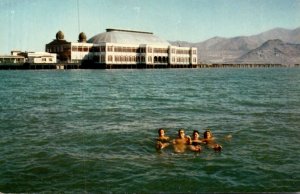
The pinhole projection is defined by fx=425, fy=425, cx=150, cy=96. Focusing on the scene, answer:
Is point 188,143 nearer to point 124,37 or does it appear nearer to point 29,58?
point 29,58

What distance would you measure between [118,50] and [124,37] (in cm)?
1462

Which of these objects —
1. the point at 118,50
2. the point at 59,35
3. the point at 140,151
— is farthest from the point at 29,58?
the point at 140,151

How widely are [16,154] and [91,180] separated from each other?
4.87 m

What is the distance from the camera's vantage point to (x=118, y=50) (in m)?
138

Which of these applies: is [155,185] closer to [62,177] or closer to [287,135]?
[62,177]

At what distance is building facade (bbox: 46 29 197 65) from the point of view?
13550 centimetres

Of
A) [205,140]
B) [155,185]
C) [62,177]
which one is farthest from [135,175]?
[205,140]

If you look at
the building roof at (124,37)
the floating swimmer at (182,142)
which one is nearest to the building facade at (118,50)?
the building roof at (124,37)

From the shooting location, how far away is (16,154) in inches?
664

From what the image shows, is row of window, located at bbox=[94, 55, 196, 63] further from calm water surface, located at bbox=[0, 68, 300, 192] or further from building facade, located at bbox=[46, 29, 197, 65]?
calm water surface, located at bbox=[0, 68, 300, 192]

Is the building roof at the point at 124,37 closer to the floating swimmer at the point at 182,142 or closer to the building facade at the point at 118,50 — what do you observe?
the building facade at the point at 118,50

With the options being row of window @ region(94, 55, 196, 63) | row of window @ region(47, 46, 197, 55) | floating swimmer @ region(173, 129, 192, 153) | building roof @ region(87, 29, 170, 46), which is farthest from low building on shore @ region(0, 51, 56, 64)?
floating swimmer @ region(173, 129, 192, 153)

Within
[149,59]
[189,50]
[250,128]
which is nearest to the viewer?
[250,128]

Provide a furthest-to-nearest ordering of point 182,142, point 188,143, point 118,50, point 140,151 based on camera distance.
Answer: point 118,50, point 182,142, point 188,143, point 140,151
